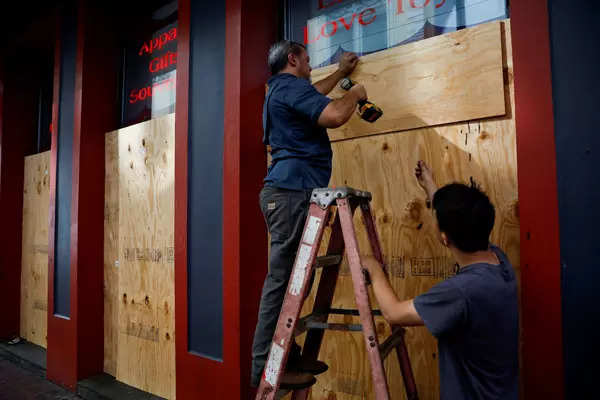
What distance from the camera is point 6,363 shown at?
14.1 feet

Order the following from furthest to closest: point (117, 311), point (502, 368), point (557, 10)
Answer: point (117, 311)
point (557, 10)
point (502, 368)

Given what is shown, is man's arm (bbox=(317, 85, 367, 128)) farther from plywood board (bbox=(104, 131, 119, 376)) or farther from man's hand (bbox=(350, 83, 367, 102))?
plywood board (bbox=(104, 131, 119, 376))

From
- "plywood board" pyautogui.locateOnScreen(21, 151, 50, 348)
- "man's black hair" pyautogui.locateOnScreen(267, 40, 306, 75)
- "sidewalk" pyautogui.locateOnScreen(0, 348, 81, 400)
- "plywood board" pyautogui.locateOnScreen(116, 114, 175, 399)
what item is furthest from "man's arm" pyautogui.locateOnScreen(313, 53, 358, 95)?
"plywood board" pyautogui.locateOnScreen(21, 151, 50, 348)

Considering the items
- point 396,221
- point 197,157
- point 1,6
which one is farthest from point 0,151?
point 396,221

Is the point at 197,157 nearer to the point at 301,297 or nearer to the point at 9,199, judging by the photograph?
the point at 301,297

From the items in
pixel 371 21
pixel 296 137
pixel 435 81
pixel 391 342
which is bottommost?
pixel 391 342

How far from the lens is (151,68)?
3.69 metres

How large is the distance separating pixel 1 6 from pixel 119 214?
3264 mm

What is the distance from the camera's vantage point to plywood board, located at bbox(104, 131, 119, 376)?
3.64m

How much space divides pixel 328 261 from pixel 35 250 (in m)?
4.86

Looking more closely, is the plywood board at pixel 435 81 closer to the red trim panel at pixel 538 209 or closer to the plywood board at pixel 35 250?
the red trim panel at pixel 538 209

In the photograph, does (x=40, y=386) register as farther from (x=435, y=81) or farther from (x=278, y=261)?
(x=435, y=81)

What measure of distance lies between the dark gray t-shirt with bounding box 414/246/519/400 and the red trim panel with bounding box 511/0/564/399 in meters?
0.39

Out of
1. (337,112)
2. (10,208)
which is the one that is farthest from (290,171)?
(10,208)
